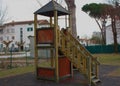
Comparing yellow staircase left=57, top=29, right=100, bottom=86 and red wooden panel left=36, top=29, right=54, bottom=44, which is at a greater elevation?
red wooden panel left=36, top=29, right=54, bottom=44

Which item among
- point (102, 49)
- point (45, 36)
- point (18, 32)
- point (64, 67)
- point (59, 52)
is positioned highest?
point (18, 32)

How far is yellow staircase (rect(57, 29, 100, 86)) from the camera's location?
39.7 feet

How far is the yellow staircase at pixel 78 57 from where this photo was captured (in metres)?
12.1

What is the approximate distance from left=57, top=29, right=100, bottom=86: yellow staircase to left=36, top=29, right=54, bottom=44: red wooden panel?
0.39 metres

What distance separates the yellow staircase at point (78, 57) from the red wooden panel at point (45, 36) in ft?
1.29

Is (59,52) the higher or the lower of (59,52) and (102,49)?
the higher

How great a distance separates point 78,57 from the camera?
12.6 m

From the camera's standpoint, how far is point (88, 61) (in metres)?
11.7

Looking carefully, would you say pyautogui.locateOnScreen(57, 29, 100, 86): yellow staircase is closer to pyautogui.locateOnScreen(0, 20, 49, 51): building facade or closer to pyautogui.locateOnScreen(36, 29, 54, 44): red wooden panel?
pyautogui.locateOnScreen(36, 29, 54, 44): red wooden panel

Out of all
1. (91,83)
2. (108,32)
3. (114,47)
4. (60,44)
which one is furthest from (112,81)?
→ (108,32)

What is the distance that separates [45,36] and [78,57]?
1.96 metres

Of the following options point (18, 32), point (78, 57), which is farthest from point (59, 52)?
point (18, 32)

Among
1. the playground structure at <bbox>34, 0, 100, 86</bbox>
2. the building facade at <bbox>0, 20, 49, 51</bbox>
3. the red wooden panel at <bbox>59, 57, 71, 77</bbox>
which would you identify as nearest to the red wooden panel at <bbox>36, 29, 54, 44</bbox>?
the playground structure at <bbox>34, 0, 100, 86</bbox>

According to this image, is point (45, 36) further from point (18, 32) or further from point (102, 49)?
point (18, 32)
